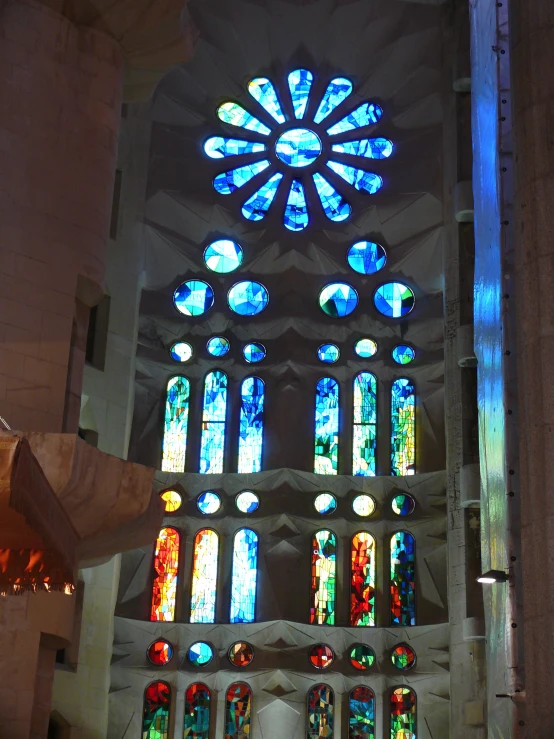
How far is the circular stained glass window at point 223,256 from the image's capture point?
942 inches

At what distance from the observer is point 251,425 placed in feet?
75.4

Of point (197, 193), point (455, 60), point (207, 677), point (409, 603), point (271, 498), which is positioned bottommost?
point (207, 677)

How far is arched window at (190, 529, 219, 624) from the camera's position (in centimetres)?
2180

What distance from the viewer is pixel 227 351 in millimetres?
23375

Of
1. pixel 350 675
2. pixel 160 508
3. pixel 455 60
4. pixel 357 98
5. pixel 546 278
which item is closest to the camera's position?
pixel 546 278

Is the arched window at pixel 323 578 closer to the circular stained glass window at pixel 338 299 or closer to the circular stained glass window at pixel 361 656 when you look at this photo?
the circular stained glass window at pixel 361 656

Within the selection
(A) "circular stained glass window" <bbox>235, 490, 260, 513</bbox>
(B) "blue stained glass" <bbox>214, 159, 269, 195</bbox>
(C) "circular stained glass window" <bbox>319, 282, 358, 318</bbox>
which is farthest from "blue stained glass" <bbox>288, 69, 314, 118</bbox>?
(A) "circular stained glass window" <bbox>235, 490, 260, 513</bbox>

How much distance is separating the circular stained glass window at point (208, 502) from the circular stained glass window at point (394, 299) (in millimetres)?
4571

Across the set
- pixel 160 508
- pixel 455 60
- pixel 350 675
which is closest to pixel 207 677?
pixel 350 675

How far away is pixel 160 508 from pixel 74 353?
2430mm

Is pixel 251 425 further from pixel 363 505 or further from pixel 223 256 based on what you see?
pixel 223 256

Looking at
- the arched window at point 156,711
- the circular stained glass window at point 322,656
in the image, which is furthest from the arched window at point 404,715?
the arched window at point 156,711

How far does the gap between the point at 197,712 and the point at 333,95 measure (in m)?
11.8

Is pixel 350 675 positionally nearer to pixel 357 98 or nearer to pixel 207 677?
pixel 207 677
